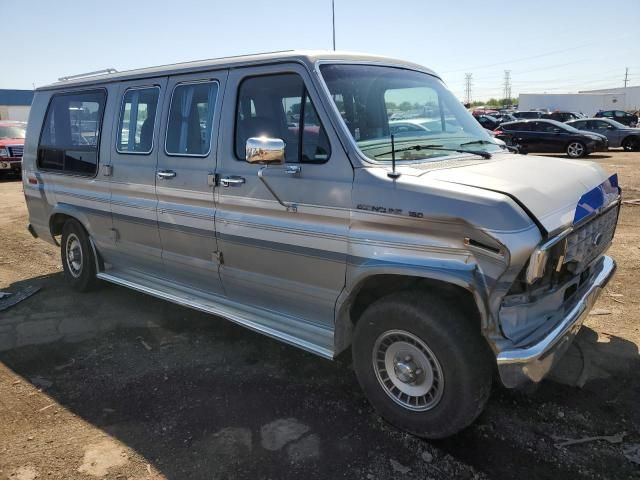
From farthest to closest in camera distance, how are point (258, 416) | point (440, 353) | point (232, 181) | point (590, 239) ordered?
point (232, 181) < point (258, 416) < point (590, 239) < point (440, 353)

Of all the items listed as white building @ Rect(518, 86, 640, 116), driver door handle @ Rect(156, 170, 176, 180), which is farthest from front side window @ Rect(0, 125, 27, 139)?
white building @ Rect(518, 86, 640, 116)

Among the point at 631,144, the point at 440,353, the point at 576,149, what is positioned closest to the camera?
the point at 440,353

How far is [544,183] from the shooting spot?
2934mm

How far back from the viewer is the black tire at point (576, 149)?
1875cm

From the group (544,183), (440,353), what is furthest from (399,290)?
(544,183)

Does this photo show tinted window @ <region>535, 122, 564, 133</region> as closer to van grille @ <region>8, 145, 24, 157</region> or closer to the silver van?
the silver van

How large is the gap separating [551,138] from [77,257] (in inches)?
721

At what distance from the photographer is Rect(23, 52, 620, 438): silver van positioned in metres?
2.69

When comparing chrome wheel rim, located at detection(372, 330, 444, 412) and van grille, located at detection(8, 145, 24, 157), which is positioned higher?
van grille, located at detection(8, 145, 24, 157)

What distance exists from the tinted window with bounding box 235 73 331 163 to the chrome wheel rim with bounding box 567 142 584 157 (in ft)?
60.3

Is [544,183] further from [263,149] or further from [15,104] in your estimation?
[15,104]

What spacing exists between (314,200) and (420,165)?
0.71 m

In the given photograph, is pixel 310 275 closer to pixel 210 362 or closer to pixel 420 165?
pixel 420 165

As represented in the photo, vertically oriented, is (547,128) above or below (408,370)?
above
